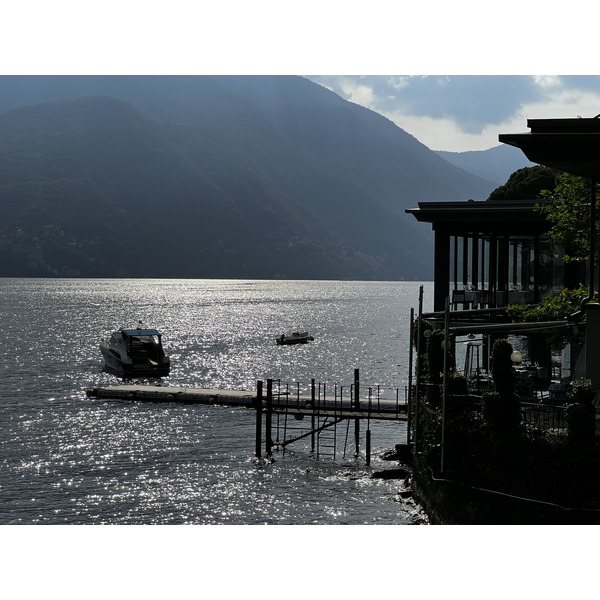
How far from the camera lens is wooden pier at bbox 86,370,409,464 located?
52719 millimetres

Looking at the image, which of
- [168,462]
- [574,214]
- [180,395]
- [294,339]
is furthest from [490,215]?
[294,339]

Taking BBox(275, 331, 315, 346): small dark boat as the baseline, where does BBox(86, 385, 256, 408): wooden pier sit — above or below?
below

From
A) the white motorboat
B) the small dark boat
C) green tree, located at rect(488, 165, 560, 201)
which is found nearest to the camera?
green tree, located at rect(488, 165, 560, 201)

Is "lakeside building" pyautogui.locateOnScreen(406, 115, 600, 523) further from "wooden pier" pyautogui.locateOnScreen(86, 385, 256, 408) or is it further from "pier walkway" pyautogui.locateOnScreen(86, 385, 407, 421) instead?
"wooden pier" pyautogui.locateOnScreen(86, 385, 256, 408)

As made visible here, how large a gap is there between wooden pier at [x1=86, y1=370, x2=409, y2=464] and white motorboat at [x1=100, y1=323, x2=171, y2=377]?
17.5 meters

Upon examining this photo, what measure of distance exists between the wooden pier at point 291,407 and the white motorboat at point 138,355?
1751 centimetres

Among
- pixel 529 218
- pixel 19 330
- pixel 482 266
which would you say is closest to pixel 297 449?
pixel 482 266

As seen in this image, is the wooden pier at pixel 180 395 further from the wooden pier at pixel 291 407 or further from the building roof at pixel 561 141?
the building roof at pixel 561 141

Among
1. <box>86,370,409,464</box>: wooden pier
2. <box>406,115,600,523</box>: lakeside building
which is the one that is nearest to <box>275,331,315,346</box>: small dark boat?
<box>86,370,409,464</box>: wooden pier

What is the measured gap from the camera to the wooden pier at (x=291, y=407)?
2076 inches

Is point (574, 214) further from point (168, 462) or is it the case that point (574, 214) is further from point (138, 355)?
point (138, 355)

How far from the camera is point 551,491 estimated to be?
2445 cm

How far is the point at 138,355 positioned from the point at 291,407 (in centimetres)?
3976

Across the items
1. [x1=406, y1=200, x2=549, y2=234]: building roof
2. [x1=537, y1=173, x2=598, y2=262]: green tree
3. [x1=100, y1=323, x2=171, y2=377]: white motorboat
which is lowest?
[x1=100, y1=323, x2=171, y2=377]: white motorboat
